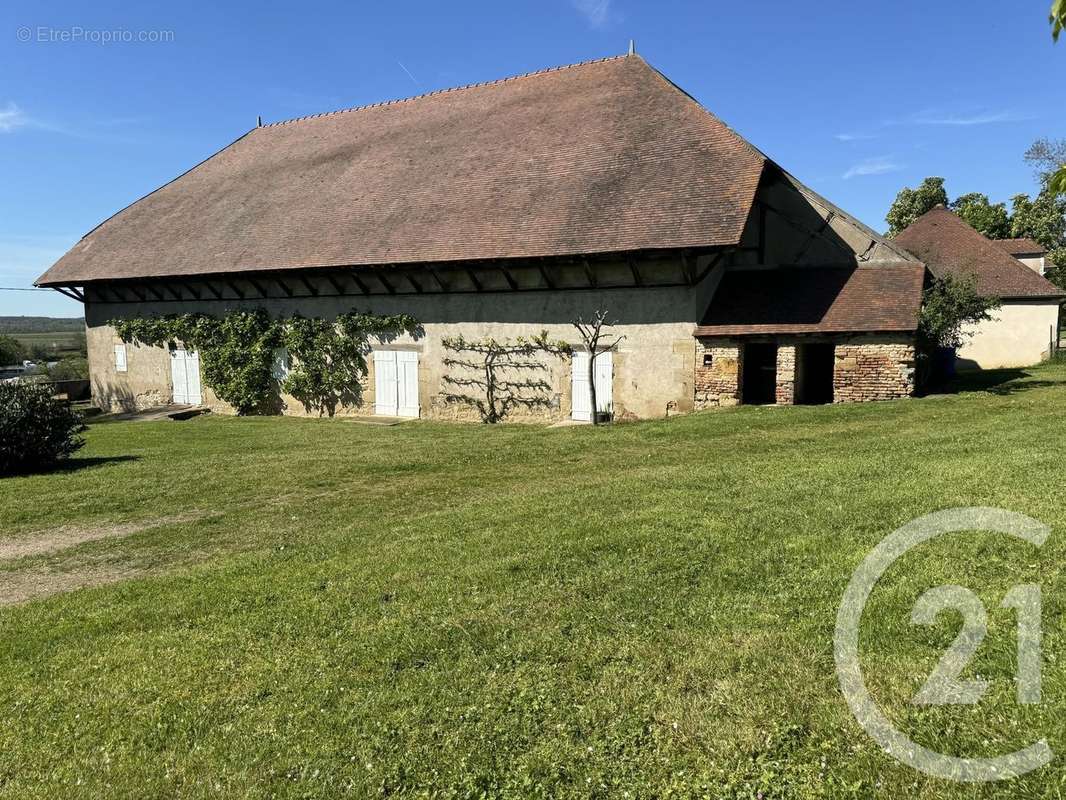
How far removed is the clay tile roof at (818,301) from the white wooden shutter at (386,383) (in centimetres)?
845

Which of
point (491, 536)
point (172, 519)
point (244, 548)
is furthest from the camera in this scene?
point (172, 519)

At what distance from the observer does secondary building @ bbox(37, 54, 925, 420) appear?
14.6 metres

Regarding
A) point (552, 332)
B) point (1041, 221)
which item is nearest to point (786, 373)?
point (552, 332)

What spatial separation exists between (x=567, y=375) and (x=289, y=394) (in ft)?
30.4

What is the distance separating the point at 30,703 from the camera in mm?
3857

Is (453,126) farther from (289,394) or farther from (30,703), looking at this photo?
(30,703)

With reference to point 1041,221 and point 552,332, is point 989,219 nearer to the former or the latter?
point 1041,221

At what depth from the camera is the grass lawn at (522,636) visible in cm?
299

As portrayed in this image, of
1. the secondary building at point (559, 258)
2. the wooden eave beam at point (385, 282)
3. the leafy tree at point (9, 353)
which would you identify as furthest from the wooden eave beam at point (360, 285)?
the leafy tree at point (9, 353)

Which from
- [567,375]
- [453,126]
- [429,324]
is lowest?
[567,375]

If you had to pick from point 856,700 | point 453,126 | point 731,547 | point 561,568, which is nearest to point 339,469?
point 561,568

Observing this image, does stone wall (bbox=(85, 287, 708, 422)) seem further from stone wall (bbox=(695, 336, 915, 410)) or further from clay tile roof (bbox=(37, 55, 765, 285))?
clay tile roof (bbox=(37, 55, 765, 285))

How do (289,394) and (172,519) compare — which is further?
(289,394)

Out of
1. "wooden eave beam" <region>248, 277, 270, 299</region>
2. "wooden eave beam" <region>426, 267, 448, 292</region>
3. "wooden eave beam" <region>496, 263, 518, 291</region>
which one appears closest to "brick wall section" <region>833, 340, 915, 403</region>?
"wooden eave beam" <region>496, 263, 518, 291</region>
